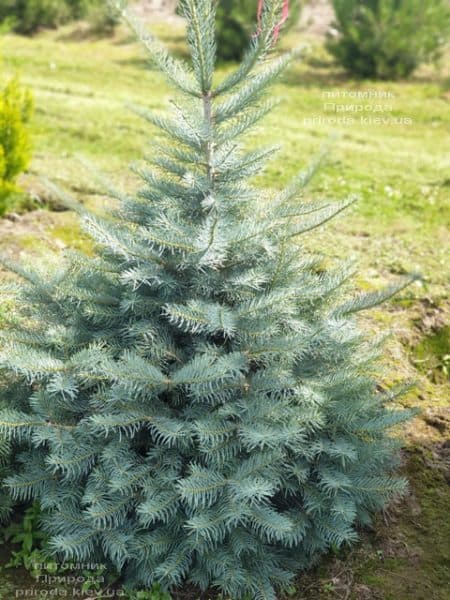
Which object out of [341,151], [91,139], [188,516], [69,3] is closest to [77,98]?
[91,139]

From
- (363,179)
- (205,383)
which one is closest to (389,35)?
(363,179)

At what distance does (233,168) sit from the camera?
9.32 ft

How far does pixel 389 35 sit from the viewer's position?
10.8 m

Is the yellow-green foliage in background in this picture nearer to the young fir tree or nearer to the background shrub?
the young fir tree

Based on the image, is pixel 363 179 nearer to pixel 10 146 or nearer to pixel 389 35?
pixel 10 146

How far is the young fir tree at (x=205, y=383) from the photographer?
2.67 m

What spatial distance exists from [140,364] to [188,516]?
630 mm

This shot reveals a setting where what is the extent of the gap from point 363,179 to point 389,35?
499 cm

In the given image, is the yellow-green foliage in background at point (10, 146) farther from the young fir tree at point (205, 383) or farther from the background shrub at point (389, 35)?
the background shrub at point (389, 35)

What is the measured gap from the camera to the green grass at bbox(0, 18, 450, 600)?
10.4ft

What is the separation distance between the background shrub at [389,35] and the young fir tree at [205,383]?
29.0 feet

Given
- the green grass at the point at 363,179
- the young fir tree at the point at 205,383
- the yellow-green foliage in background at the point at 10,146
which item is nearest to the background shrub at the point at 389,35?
the green grass at the point at 363,179

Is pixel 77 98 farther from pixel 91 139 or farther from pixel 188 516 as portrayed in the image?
pixel 188 516

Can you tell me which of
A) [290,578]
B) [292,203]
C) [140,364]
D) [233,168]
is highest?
[233,168]
